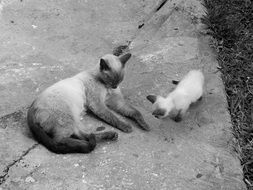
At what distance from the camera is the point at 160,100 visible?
457 centimetres

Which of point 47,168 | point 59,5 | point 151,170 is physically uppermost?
point 151,170

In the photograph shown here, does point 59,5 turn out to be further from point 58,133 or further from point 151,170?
point 151,170

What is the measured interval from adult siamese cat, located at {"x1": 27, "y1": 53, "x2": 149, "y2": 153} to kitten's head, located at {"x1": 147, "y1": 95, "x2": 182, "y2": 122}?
0.67 feet

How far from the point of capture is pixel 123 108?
4730mm

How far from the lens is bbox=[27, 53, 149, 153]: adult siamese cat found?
395cm

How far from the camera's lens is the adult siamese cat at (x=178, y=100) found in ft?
14.8

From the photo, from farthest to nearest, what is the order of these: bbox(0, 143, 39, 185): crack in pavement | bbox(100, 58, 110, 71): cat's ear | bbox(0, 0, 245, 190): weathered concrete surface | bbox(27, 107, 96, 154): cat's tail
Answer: bbox(100, 58, 110, 71): cat's ear → bbox(27, 107, 96, 154): cat's tail → bbox(0, 0, 245, 190): weathered concrete surface → bbox(0, 143, 39, 185): crack in pavement

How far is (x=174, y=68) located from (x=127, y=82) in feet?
2.41

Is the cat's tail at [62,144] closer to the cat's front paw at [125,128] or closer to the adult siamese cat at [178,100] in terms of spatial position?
the cat's front paw at [125,128]

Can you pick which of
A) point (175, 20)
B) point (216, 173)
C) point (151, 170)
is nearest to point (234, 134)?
point (216, 173)

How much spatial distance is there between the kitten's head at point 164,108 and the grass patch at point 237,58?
2.32 ft

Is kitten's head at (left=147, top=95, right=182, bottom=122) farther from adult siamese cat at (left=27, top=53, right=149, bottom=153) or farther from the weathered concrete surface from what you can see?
adult siamese cat at (left=27, top=53, right=149, bottom=153)

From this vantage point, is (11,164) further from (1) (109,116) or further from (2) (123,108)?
(2) (123,108)

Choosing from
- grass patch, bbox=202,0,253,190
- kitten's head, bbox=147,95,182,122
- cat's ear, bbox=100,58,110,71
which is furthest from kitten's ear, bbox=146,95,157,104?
grass patch, bbox=202,0,253,190
